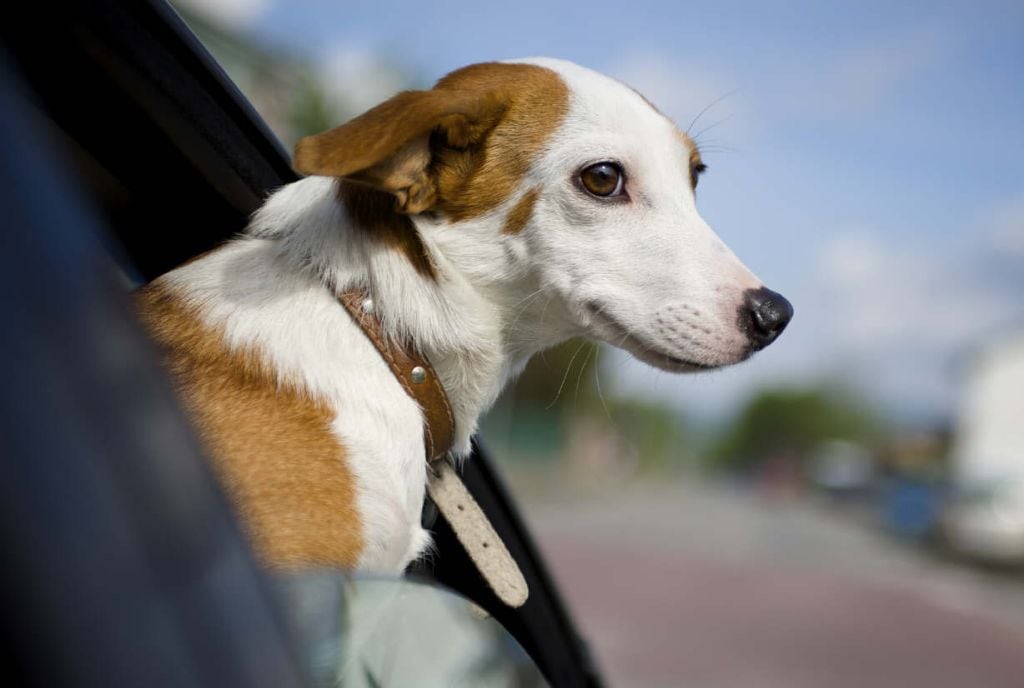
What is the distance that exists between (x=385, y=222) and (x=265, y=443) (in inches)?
21.0

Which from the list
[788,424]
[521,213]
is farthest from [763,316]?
[788,424]

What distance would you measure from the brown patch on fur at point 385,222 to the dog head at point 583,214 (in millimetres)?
13

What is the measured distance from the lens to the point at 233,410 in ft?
5.11

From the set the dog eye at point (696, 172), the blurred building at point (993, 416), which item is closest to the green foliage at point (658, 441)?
the blurred building at point (993, 416)

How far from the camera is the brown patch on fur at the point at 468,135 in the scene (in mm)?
1840

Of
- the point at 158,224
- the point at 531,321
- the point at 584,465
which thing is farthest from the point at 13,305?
the point at 584,465

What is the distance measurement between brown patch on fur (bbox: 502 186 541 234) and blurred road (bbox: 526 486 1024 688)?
6885 mm

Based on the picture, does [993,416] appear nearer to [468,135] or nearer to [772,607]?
[772,607]

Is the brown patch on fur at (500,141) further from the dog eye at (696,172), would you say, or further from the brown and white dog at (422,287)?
the dog eye at (696,172)

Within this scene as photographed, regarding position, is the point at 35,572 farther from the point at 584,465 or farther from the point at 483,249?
the point at 584,465

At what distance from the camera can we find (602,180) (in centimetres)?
210

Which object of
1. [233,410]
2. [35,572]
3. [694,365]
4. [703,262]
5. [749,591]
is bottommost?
[749,591]

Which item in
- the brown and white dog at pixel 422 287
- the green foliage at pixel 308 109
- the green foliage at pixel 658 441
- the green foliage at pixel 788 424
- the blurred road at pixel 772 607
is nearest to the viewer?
the brown and white dog at pixel 422 287

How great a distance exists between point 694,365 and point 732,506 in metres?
46.7
